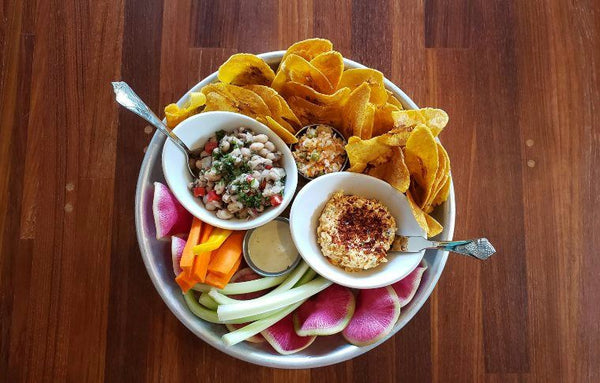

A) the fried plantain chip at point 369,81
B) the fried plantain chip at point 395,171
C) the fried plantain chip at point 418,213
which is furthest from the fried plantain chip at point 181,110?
the fried plantain chip at point 418,213

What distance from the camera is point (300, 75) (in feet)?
5.02

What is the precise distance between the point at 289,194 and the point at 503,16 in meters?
1.00

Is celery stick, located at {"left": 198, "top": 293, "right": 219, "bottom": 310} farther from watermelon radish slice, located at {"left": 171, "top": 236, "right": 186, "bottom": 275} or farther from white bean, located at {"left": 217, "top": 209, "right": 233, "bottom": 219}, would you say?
white bean, located at {"left": 217, "top": 209, "right": 233, "bottom": 219}

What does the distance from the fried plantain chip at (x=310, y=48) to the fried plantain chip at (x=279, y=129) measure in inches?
6.8

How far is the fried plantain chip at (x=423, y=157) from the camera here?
54.4 inches

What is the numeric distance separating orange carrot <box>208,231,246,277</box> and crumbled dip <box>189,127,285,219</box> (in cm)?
7

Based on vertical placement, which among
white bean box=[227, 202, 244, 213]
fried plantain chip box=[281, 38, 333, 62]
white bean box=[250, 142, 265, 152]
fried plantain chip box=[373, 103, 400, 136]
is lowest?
white bean box=[227, 202, 244, 213]

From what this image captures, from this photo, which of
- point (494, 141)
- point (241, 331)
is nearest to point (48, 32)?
point (241, 331)

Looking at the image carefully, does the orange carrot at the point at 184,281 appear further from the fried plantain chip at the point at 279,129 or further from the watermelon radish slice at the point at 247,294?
the fried plantain chip at the point at 279,129

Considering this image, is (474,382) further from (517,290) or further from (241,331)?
(241,331)

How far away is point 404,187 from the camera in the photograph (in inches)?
57.1

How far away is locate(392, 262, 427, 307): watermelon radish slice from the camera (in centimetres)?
154

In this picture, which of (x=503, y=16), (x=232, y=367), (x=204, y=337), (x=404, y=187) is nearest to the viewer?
(x=404, y=187)

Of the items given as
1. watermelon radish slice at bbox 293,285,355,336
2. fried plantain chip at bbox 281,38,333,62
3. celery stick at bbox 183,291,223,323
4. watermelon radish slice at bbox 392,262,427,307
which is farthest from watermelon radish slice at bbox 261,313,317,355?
fried plantain chip at bbox 281,38,333,62
